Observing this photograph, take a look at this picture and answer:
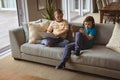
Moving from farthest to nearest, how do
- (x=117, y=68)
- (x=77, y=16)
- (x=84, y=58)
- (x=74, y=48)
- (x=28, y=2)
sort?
(x=77, y=16), (x=28, y=2), (x=74, y=48), (x=84, y=58), (x=117, y=68)

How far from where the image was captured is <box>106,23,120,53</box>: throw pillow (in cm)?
294

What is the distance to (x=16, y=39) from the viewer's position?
11.4 feet

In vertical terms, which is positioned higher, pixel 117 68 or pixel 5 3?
pixel 5 3

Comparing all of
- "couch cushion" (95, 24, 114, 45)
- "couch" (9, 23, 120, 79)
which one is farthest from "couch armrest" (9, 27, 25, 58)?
"couch cushion" (95, 24, 114, 45)

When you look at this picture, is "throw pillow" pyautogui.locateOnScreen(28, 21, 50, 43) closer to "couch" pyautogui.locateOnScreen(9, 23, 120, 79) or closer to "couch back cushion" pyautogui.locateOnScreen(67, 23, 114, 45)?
"couch" pyautogui.locateOnScreen(9, 23, 120, 79)

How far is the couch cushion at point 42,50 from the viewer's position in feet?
10.2

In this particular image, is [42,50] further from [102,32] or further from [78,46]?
[102,32]

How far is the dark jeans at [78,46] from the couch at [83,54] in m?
0.08

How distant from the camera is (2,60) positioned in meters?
3.68

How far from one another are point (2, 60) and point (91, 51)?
175cm

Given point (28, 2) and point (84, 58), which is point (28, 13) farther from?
point (84, 58)

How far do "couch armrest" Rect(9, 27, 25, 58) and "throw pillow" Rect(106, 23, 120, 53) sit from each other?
1.55 metres

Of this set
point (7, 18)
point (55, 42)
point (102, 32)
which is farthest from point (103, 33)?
point (7, 18)

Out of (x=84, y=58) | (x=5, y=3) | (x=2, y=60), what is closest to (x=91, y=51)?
(x=84, y=58)
